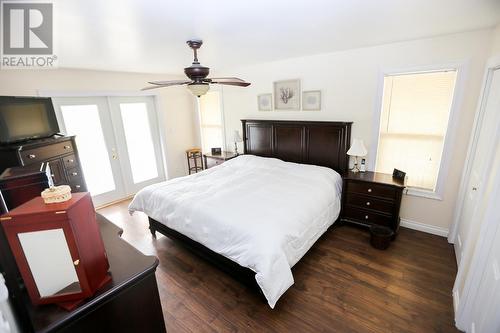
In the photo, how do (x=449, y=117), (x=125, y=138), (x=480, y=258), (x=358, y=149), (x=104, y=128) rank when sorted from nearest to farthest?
(x=480, y=258)
(x=449, y=117)
(x=358, y=149)
(x=104, y=128)
(x=125, y=138)

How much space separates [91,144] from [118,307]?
405 centimetres

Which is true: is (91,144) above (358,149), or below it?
above

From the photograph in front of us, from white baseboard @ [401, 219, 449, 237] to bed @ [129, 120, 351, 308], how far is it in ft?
3.27

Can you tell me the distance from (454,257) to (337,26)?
9.32 feet

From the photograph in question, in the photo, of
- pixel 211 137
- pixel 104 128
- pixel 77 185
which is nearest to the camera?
pixel 77 185

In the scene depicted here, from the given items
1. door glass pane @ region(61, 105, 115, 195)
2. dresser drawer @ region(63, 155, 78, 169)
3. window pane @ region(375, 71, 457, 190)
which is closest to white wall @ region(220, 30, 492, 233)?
window pane @ region(375, 71, 457, 190)

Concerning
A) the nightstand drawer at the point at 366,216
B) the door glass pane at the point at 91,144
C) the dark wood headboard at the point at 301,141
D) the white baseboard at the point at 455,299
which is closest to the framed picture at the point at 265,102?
the dark wood headboard at the point at 301,141

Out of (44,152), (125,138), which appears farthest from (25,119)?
(125,138)

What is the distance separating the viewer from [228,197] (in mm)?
2668

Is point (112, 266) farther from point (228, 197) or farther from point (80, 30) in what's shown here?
point (80, 30)

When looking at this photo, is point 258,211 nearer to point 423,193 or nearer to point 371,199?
point 371,199

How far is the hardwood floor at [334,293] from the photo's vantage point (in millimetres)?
1941

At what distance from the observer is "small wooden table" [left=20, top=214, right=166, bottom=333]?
0.79 meters

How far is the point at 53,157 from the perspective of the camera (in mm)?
2959
